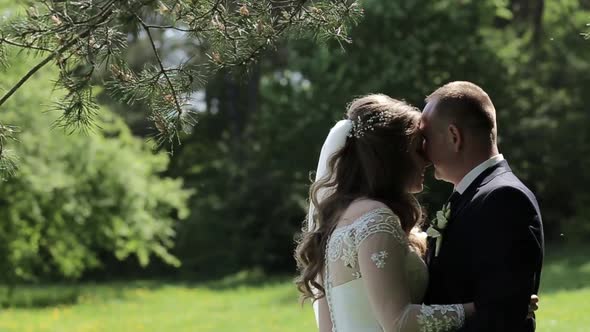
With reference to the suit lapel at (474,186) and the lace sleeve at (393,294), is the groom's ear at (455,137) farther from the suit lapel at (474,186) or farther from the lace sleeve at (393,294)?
the lace sleeve at (393,294)

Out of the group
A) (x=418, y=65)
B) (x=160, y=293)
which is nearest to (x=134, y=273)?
(x=160, y=293)

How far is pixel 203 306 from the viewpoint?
15.4 meters

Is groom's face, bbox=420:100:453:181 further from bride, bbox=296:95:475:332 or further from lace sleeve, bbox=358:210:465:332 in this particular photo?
lace sleeve, bbox=358:210:465:332

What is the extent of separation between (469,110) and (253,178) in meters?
17.5

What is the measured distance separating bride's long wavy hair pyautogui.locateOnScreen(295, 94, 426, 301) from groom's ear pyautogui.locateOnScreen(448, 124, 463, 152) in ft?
0.44

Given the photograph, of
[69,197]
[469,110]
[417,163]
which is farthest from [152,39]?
[69,197]

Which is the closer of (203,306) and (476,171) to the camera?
(476,171)

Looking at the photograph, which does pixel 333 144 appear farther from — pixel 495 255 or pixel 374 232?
pixel 495 255

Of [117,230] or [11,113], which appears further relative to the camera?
[117,230]

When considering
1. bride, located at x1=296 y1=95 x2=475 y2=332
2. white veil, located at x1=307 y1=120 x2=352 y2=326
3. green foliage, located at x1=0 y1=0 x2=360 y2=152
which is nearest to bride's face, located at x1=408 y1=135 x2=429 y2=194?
bride, located at x1=296 y1=95 x2=475 y2=332

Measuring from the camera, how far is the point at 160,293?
59.3 feet

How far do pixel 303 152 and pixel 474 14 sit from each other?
483cm

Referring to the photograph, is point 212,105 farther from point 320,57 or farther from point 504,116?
point 504,116

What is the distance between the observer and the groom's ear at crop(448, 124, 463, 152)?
128 inches
